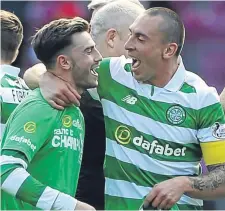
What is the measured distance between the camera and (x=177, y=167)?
3.94 meters

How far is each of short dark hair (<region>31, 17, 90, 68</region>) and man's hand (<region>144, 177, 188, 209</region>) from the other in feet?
2.44

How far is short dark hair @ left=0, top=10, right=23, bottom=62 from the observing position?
4895 mm

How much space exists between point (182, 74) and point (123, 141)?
41 cm

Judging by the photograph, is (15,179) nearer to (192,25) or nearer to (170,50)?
(170,50)

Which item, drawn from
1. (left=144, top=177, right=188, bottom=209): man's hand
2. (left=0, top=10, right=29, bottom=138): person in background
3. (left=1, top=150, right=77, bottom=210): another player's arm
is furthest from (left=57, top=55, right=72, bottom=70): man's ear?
(left=0, top=10, right=29, bottom=138): person in background

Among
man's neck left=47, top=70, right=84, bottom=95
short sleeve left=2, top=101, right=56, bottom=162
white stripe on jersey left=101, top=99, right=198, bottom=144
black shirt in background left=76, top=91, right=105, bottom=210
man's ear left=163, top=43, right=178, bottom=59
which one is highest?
man's ear left=163, top=43, right=178, bottom=59

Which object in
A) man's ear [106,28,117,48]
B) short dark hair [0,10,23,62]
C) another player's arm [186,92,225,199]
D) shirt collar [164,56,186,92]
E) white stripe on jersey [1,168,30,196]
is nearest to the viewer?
white stripe on jersey [1,168,30,196]

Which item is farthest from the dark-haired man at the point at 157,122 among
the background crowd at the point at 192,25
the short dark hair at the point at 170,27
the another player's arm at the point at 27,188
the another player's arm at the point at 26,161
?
the background crowd at the point at 192,25

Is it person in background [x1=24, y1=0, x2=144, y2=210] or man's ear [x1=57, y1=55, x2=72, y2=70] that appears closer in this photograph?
man's ear [x1=57, y1=55, x2=72, y2=70]

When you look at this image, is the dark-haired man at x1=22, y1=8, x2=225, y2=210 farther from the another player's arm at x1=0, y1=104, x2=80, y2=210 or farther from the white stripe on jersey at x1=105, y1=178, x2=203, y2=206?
the another player's arm at x1=0, y1=104, x2=80, y2=210

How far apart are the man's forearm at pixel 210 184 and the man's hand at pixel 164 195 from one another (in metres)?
0.15

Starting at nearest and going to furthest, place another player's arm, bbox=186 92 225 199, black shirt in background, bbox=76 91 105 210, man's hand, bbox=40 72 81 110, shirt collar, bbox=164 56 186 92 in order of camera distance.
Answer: man's hand, bbox=40 72 81 110
another player's arm, bbox=186 92 225 199
shirt collar, bbox=164 56 186 92
black shirt in background, bbox=76 91 105 210

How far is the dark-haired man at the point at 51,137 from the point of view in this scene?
3541 mm

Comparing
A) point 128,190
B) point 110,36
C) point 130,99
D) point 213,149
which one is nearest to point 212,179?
point 213,149
